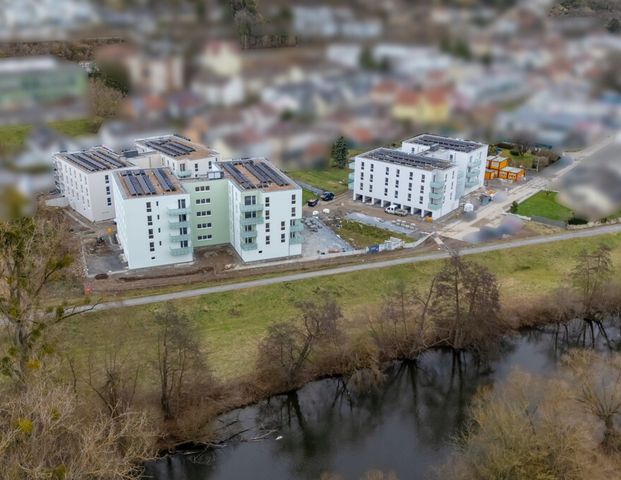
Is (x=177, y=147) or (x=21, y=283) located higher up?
(x=21, y=283)

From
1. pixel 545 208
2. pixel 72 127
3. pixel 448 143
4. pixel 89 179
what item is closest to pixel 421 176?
pixel 448 143

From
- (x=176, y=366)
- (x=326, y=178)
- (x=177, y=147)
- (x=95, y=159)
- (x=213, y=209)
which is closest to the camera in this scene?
(x=176, y=366)

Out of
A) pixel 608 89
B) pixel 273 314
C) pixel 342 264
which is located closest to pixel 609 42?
pixel 608 89

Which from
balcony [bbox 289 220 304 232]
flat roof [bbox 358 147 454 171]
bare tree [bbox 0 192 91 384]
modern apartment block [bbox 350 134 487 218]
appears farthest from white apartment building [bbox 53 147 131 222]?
bare tree [bbox 0 192 91 384]

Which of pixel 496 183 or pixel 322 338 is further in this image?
pixel 496 183

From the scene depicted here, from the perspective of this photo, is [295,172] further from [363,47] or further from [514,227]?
[514,227]

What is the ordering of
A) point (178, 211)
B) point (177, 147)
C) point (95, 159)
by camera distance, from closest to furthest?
point (178, 211) < point (95, 159) < point (177, 147)

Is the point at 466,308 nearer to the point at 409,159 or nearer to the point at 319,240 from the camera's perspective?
the point at 319,240
